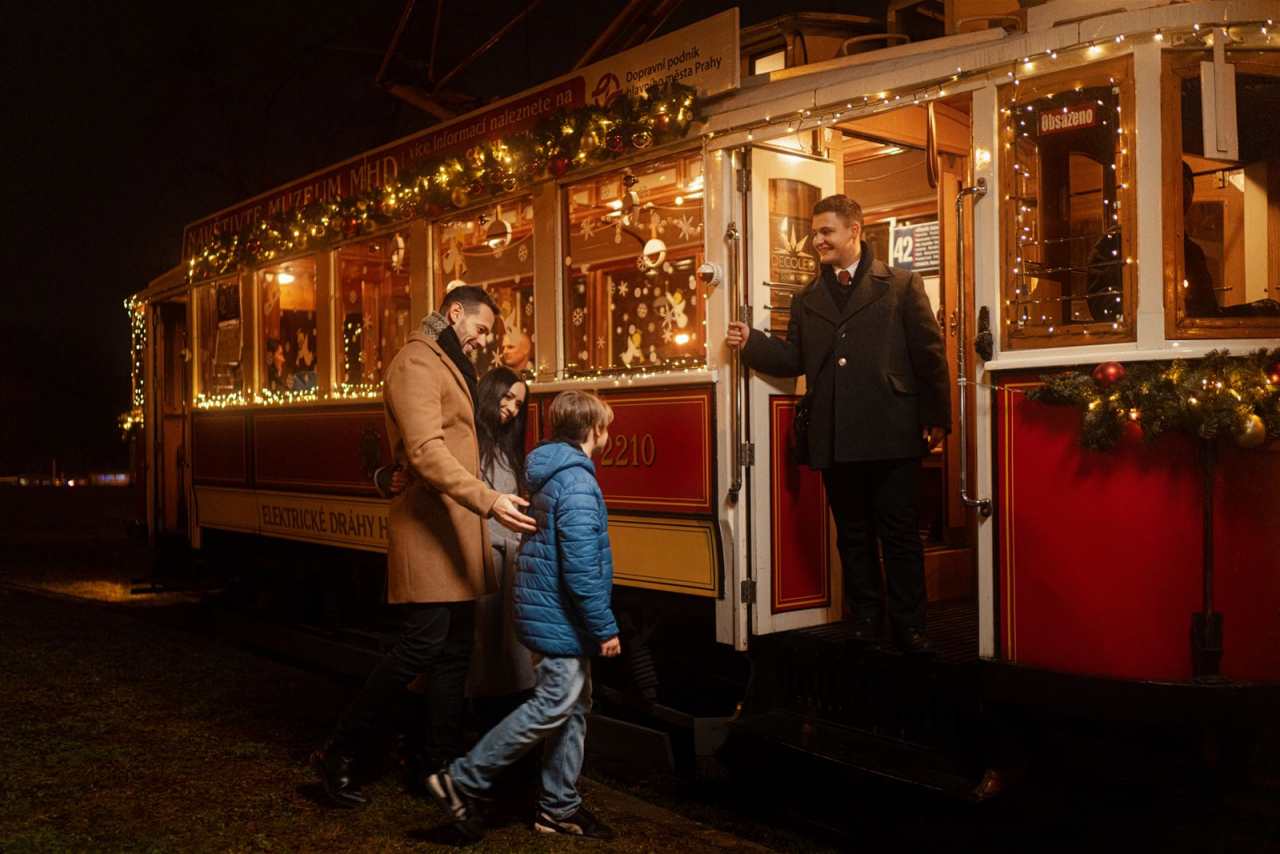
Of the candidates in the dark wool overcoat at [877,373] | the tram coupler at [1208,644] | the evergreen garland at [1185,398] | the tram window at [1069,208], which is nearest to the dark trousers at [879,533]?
the dark wool overcoat at [877,373]

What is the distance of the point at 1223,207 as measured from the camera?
14.6 feet

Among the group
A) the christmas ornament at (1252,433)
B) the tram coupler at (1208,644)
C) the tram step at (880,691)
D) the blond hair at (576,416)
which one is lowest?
the tram step at (880,691)

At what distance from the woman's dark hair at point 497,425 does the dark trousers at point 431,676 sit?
70 centimetres

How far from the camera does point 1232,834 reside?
4438 mm

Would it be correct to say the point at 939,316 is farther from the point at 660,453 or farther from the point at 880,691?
the point at 880,691

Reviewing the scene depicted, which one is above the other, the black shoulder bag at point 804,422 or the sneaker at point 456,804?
the black shoulder bag at point 804,422

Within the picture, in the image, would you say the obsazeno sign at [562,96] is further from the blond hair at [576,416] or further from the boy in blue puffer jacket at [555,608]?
the boy in blue puffer jacket at [555,608]

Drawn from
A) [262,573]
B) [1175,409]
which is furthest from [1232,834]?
[262,573]

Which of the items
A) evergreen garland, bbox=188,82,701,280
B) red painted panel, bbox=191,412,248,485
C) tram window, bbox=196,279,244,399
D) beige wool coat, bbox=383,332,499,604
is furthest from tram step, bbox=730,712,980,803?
tram window, bbox=196,279,244,399

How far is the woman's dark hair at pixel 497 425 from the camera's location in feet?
16.4

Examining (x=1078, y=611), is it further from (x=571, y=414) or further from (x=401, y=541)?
(x=401, y=541)

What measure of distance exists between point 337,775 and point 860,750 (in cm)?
200

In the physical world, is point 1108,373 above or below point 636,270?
below

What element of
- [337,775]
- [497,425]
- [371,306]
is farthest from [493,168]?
[337,775]
